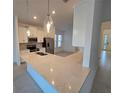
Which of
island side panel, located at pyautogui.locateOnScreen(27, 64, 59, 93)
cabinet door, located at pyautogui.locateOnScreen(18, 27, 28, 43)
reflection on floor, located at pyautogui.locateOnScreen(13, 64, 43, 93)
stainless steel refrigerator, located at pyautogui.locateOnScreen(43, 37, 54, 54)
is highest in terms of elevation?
cabinet door, located at pyautogui.locateOnScreen(18, 27, 28, 43)

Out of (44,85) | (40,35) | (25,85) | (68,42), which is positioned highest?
(40,35)

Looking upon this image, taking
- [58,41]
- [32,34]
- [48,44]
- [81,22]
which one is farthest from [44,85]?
[58,41]

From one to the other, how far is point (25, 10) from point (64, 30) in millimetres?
6976

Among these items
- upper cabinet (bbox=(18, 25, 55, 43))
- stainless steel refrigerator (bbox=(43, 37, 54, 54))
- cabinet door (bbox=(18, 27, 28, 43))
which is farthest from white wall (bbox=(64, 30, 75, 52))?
cabinet door (bbox=(18, 27, 28, 43))

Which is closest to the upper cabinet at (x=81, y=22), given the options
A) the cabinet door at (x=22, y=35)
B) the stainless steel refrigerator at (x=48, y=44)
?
the cabinet door at (x=22, y=35)

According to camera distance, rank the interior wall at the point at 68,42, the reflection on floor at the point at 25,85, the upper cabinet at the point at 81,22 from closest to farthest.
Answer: the reflection on floor at the point at 25,85 < the upper cabinet at the point at 81,22 < the interior wall at the point at 68,42

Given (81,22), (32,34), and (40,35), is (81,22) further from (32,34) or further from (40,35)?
(40,35)

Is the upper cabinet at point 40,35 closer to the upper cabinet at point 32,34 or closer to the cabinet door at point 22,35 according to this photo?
the upper cabinet at point 32,34

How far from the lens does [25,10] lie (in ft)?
16.5

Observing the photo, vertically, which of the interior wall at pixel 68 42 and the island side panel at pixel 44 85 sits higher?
the interior wall at pixel 68 42

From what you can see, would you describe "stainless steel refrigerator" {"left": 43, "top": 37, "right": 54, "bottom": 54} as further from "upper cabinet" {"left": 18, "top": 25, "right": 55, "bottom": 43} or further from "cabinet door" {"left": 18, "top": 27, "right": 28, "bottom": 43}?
"cabinet door" {"left": 18, "top": 27, "right": 28, "bottom": 43}

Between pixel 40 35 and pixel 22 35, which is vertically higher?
pixel 40 35

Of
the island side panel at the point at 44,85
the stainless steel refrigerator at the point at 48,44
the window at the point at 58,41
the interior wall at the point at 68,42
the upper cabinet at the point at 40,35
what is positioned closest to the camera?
the island side panel at the point at 44,85
